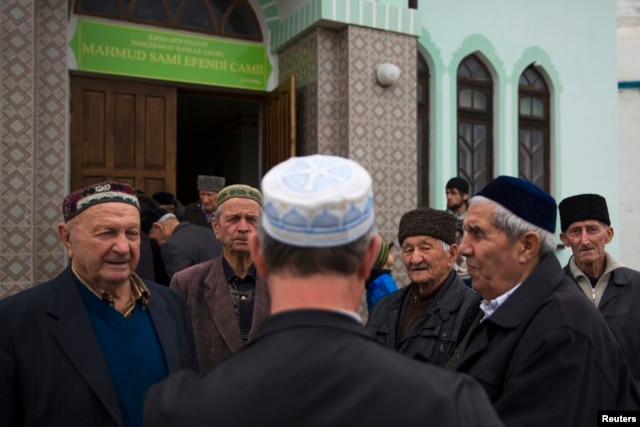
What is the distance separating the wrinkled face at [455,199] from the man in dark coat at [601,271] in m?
3.35

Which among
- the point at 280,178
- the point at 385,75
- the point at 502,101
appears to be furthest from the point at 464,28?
the point at 280,178

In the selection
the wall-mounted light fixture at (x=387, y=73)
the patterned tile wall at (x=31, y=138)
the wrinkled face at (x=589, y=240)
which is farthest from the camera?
the wall-mounted light fixture at (x=387, y=73)

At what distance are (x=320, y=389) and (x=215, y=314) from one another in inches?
91.3

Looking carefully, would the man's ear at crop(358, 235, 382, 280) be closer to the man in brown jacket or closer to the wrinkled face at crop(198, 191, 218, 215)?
the man in brown jacket

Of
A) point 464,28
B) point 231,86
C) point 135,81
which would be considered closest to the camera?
point 135,81

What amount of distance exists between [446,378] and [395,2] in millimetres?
7511

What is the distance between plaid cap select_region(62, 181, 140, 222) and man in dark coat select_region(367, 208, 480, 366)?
4.90 feet

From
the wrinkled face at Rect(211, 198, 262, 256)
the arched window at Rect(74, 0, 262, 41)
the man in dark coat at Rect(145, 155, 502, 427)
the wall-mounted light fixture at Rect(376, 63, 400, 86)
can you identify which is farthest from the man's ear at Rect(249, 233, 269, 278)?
the arched window at Rect(74, 0, 262, 41)

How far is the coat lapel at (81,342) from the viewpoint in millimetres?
2275

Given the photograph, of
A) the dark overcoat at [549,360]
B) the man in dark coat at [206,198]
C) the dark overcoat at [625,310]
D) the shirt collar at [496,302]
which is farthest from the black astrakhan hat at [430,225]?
the man in dark coat at [206,198]

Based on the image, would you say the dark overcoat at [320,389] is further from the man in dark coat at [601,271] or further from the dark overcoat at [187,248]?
the dark overcoat at [187,248]

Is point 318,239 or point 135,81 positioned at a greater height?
point 135,81

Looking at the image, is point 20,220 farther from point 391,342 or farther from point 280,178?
point 280,178

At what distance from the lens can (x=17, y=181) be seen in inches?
240
